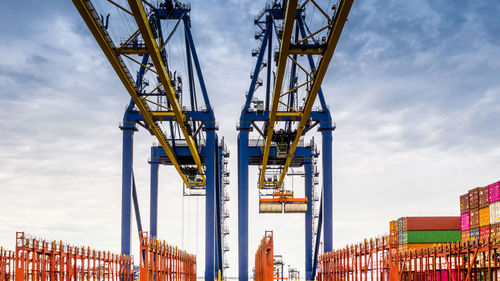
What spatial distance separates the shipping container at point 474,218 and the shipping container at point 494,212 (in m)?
1.74

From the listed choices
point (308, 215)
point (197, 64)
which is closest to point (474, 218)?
point (197, 64)

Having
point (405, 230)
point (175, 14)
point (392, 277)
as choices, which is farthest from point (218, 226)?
point (392, 277)

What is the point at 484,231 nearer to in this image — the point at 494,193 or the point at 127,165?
the point at 494,193

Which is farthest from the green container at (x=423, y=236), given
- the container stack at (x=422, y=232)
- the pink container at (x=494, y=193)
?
the pink container at (x=494, y=193)

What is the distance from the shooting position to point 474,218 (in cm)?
2831

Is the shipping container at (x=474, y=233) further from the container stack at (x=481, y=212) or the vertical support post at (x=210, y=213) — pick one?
the vertical support post at (x=210, y=213)

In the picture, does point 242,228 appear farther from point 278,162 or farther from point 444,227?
point 444,227

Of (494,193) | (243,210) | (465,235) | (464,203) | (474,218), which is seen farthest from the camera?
(243,210)

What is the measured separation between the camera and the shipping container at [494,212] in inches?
1004

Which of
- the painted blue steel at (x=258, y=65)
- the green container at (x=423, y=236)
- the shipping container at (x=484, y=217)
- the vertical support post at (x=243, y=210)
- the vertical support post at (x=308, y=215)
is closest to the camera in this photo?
the shipping container at (x=484, y=217)

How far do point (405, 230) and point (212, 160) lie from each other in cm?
1343

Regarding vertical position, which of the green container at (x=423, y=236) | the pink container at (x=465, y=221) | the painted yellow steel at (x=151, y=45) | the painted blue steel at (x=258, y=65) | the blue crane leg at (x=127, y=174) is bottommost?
the green container at (x=423, y=236)

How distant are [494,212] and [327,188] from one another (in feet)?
39.2

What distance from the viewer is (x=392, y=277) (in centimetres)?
2045
